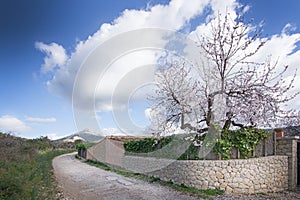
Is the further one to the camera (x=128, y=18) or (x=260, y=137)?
(x=128, y=18)

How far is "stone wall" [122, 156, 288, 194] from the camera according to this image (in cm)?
788

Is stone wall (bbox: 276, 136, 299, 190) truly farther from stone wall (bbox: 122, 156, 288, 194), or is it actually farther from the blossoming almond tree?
the blossoming almond tree

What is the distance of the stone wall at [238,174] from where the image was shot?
7.88 metres

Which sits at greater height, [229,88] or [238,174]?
[229,88]

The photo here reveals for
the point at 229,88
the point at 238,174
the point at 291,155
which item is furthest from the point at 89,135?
the point at 291,155

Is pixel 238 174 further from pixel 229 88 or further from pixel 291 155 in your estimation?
pixel 229 88

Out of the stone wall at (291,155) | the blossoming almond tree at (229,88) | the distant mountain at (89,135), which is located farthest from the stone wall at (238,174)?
the distant mountain at (89,135)

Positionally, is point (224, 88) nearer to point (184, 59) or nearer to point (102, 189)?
point (184, 59)

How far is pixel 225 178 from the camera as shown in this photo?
25.8ft

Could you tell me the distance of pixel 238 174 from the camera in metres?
7.91

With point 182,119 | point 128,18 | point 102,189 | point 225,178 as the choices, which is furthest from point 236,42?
point 102,189

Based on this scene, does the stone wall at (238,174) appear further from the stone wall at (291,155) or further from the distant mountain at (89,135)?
the distant mountain at (89,135)

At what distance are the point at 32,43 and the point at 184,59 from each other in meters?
6.05

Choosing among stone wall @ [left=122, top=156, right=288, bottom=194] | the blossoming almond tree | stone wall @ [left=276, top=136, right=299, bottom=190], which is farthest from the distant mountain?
stone wall @ [left=276, top=136, right=299, bottom=190]
